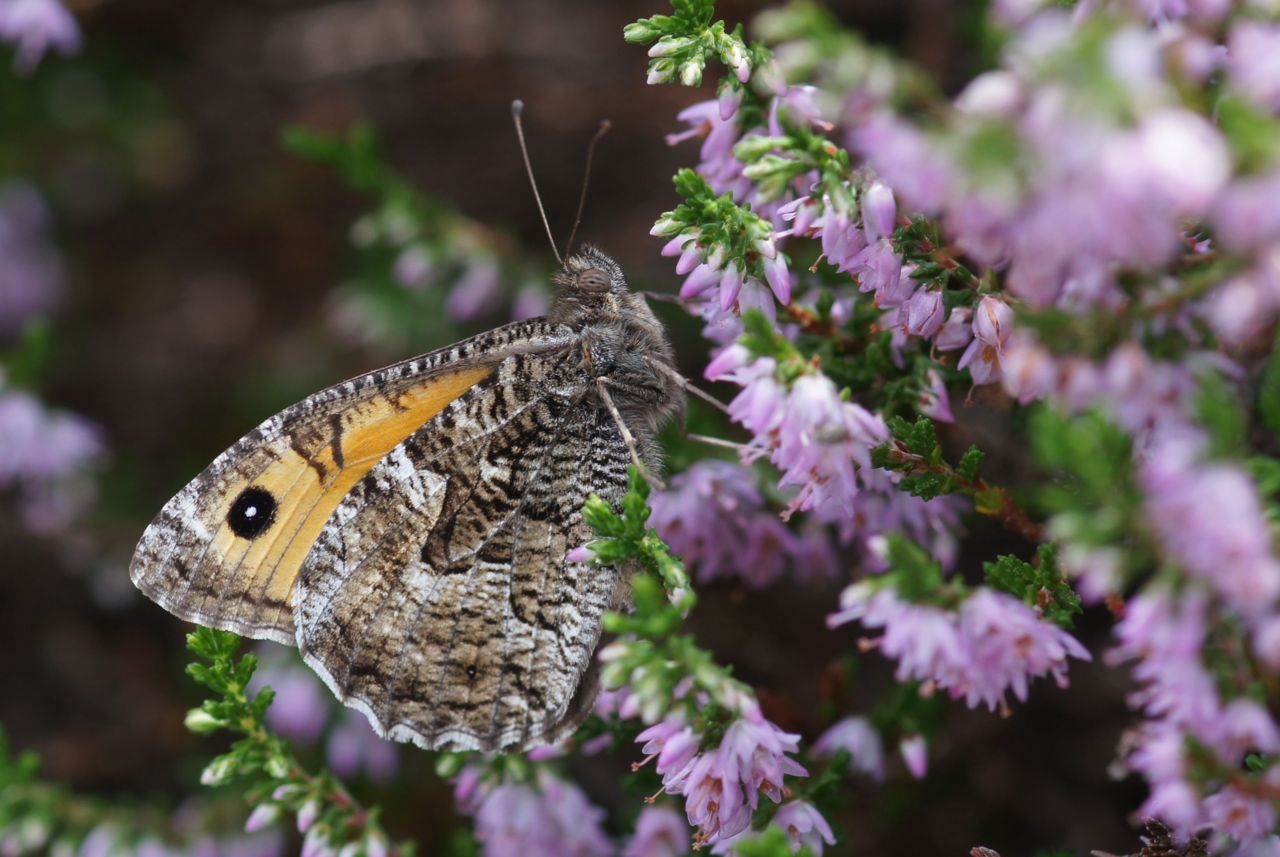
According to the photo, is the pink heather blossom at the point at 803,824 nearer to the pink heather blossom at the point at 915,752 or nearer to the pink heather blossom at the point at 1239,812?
the pink heather blossom at the point at 915,752

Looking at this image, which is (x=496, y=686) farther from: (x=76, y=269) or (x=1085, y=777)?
(x=76, y=269)

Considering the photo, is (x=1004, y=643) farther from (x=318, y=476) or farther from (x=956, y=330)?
(x=318, y=476)

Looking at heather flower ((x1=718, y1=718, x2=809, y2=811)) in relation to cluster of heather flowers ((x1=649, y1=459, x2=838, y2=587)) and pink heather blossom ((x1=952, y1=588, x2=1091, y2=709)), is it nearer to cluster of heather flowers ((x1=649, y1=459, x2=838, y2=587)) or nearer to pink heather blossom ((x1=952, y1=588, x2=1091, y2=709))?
pink heather blossom ((x1=952, y1=588, x2=1091, y2=709))

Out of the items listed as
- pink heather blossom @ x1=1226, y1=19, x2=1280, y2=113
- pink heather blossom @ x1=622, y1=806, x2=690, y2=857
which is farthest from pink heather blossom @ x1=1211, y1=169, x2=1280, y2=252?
pink heather blossom @ x1=622, y1=806, x2=690, y2=857

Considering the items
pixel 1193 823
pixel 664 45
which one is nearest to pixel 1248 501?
pixel 1193 823

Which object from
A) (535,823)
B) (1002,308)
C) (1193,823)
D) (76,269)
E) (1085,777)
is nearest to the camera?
(1193,823)
